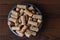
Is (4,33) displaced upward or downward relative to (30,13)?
downward

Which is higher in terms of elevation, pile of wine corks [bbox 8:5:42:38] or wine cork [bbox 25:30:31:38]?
pile of wine corks [bbox 8:5:42:38]

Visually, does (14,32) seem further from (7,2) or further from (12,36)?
(7,2)

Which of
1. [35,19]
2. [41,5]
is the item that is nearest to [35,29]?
[35,19]

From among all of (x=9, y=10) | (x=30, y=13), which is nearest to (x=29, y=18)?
(x=30, y=13)
